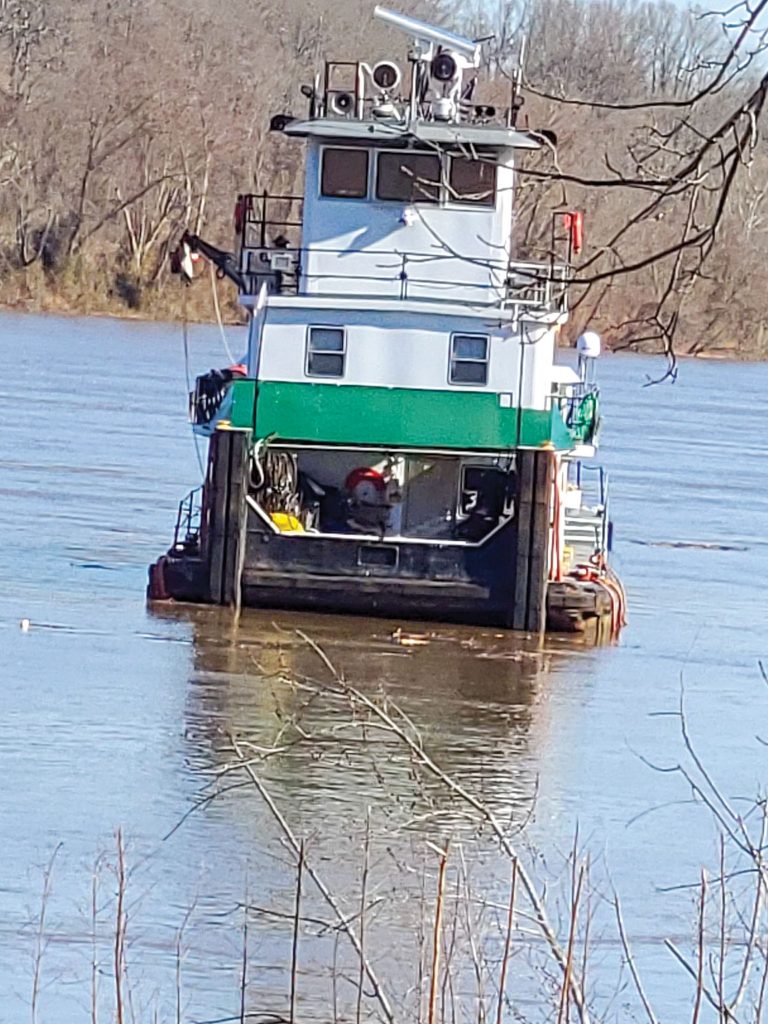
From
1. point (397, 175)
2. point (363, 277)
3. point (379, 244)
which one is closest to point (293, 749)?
point (363, 277)

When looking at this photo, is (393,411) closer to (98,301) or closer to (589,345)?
(589,345)

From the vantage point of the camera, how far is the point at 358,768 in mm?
15367

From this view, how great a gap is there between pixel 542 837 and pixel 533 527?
703 centimetres

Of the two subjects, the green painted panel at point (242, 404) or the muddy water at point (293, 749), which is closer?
the muddy water at point (293, 749)

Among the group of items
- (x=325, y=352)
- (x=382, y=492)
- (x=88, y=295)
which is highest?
(x=325, y=352)

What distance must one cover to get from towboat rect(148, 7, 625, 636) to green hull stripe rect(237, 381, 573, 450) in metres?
0.02

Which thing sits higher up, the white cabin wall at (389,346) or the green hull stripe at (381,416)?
the white cabin wall at (389,346)

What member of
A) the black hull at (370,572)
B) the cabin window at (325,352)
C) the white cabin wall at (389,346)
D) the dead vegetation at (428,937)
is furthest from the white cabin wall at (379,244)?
the dead vegetation at (428,937)

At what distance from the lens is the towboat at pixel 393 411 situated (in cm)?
2086

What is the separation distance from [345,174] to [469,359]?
2156mm

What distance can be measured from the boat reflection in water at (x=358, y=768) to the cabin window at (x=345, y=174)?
3.71 metres

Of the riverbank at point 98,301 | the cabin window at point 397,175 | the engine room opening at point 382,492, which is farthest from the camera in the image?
the riverbank at point 98,301

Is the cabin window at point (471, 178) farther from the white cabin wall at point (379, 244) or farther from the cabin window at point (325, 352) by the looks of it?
the cabin window at point (325, 352)

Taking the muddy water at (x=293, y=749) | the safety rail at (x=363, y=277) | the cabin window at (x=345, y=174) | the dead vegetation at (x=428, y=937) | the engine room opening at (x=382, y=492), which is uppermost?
the cabin window at (x=345, y=174)
